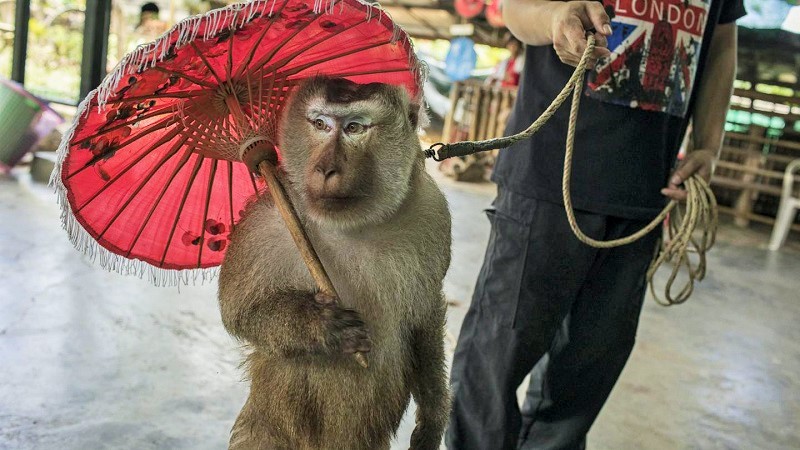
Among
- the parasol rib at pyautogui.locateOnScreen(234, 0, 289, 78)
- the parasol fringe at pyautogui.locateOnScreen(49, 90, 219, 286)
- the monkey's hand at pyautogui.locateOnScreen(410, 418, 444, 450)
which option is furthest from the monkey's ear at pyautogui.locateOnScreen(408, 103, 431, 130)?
the monkey's hand at pyautogui.locateOnScreen(410, 418, 444, 450)

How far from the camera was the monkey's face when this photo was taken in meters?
1.57

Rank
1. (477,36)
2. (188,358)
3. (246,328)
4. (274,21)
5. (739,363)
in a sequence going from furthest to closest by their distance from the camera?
(477,36) → (739,363) → (188,358) → (246,328) → (274,21)

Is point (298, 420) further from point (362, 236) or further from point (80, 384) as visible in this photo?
point (80, 384)

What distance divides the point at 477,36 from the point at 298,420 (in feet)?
48.5

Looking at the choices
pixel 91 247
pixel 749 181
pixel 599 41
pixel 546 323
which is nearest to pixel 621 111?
pixel 599 41

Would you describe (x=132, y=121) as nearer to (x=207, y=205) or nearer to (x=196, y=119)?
(x=196, y=119)

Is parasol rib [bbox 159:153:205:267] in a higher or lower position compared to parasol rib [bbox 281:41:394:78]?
lower

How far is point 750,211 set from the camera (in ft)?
33.1

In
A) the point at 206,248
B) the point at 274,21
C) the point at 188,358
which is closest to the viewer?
the point at 274,21

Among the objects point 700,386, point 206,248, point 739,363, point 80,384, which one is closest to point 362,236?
point 206,248

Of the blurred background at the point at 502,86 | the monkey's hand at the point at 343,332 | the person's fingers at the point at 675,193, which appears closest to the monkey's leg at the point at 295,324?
the monkey's hand at the point at 343,332

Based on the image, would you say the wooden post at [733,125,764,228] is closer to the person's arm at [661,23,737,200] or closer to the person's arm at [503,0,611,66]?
the person's arm at [661,23,737,200]

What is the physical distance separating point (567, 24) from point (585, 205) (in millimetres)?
582

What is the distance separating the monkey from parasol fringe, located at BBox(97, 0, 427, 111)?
1.03 ft
